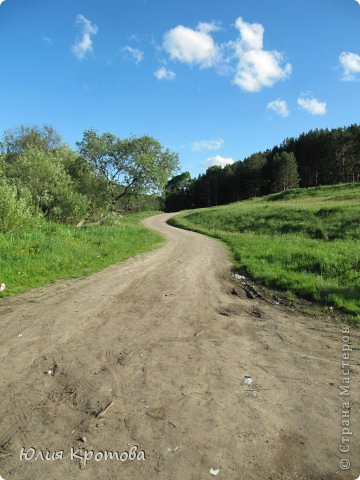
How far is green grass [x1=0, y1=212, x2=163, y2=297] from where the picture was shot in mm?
9887

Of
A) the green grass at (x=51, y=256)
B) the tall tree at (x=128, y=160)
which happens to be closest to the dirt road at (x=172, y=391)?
the green grass at (x=51, y=256)

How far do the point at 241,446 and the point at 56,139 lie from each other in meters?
53.6

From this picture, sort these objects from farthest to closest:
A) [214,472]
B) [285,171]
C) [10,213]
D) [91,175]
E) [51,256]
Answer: [285,171]
[91,175]
[10,213]
[51,256]
[214,472]

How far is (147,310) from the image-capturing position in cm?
715

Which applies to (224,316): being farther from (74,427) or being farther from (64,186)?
(64,186)

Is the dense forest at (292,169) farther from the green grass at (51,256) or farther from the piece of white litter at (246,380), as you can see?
the piece of white litter at (246,380)

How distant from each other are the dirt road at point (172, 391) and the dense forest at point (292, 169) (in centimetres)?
5584

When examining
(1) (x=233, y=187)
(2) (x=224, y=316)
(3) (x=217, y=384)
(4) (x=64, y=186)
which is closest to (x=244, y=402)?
(3) (x=217, y=384)

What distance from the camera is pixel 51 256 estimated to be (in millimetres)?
12148

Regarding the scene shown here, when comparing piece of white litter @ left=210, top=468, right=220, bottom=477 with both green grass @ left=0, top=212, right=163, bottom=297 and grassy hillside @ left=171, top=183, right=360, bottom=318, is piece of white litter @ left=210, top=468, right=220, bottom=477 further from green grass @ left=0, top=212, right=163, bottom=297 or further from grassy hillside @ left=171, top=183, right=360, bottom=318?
green grass @ left=0, top=212, right=163, bottom=297

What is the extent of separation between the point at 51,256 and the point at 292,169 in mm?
75426

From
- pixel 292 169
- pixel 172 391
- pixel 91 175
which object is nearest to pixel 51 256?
pixel 172 391

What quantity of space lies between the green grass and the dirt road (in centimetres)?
253

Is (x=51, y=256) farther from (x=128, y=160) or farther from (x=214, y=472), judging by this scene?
(x=128, y=160)
